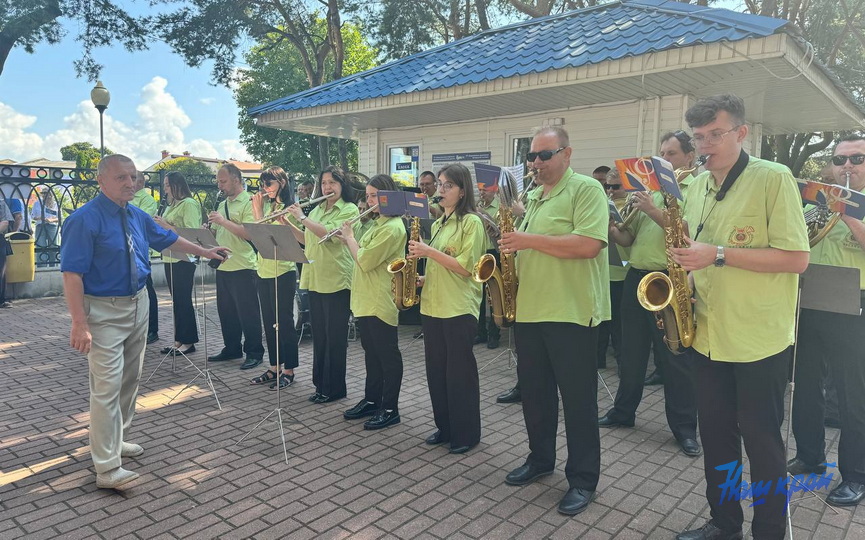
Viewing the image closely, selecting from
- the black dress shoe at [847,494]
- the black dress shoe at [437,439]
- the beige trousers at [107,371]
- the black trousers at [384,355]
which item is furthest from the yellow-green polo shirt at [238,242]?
the black dress shoe at [847,494]

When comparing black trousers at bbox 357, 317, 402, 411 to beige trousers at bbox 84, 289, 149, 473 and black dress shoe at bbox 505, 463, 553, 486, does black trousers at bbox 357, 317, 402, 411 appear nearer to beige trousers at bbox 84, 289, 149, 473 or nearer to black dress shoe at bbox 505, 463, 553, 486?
black dress shoe at bbox 505, 463, 553, 486

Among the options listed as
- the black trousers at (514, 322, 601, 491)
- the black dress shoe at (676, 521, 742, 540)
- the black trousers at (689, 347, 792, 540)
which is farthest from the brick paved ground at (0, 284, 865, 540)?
the black trousers at (689, 347, 792, 540)

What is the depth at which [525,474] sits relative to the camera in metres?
3.84

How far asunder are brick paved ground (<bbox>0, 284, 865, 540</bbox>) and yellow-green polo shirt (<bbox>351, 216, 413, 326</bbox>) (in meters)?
1.04

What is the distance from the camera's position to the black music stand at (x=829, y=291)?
322cm

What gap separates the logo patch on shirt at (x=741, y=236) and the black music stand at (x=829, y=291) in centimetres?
69

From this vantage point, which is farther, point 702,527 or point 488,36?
point 488,36

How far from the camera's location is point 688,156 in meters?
4.56

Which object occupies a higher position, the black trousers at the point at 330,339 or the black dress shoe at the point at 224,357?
the black trousers at the point at 330,339

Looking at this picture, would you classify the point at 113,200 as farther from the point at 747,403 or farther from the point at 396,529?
the point at 747,403

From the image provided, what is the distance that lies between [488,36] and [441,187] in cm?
712

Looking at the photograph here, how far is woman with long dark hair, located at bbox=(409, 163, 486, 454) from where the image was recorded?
163 inches

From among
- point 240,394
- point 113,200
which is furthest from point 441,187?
point 240,394

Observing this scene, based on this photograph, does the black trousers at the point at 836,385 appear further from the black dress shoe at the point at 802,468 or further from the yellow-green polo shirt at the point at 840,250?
the yellow-green polo shirt at the point at 840,250
